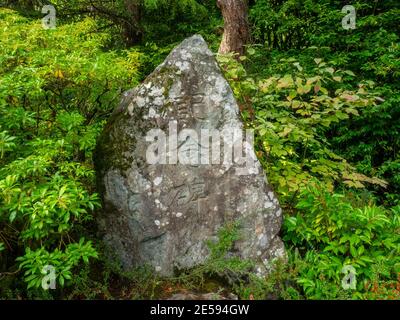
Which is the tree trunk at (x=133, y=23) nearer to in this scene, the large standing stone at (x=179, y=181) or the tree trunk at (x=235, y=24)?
the tree trunk at (x=235, y=24)

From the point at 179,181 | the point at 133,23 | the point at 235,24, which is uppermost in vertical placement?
the point at 133,23

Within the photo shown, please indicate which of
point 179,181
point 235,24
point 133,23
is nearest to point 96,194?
point 179,181

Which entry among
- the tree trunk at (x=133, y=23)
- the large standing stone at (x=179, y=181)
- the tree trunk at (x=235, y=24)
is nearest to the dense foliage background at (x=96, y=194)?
the large standing stone at (x=179, y=181)

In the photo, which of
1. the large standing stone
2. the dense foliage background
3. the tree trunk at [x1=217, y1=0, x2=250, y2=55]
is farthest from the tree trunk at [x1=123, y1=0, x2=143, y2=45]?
the large standing stone

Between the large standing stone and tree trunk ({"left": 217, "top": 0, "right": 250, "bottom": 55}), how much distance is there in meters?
2.55

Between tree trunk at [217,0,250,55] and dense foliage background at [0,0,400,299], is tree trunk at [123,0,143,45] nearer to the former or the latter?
tree trunk at [217,0,250,55]

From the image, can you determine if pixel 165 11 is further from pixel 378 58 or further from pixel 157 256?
pixel 157 256

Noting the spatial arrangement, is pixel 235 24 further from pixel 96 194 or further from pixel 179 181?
pixel 96 194

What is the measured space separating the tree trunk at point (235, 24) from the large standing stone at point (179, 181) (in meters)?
2.55

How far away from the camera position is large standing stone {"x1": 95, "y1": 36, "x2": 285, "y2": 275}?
11.4ft

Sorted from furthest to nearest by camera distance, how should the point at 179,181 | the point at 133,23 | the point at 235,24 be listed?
1. the point at 133,23
2. the point at 235,24
3. the point at 179,181

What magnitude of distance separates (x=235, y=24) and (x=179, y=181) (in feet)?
11.4

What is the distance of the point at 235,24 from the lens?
5.94m
